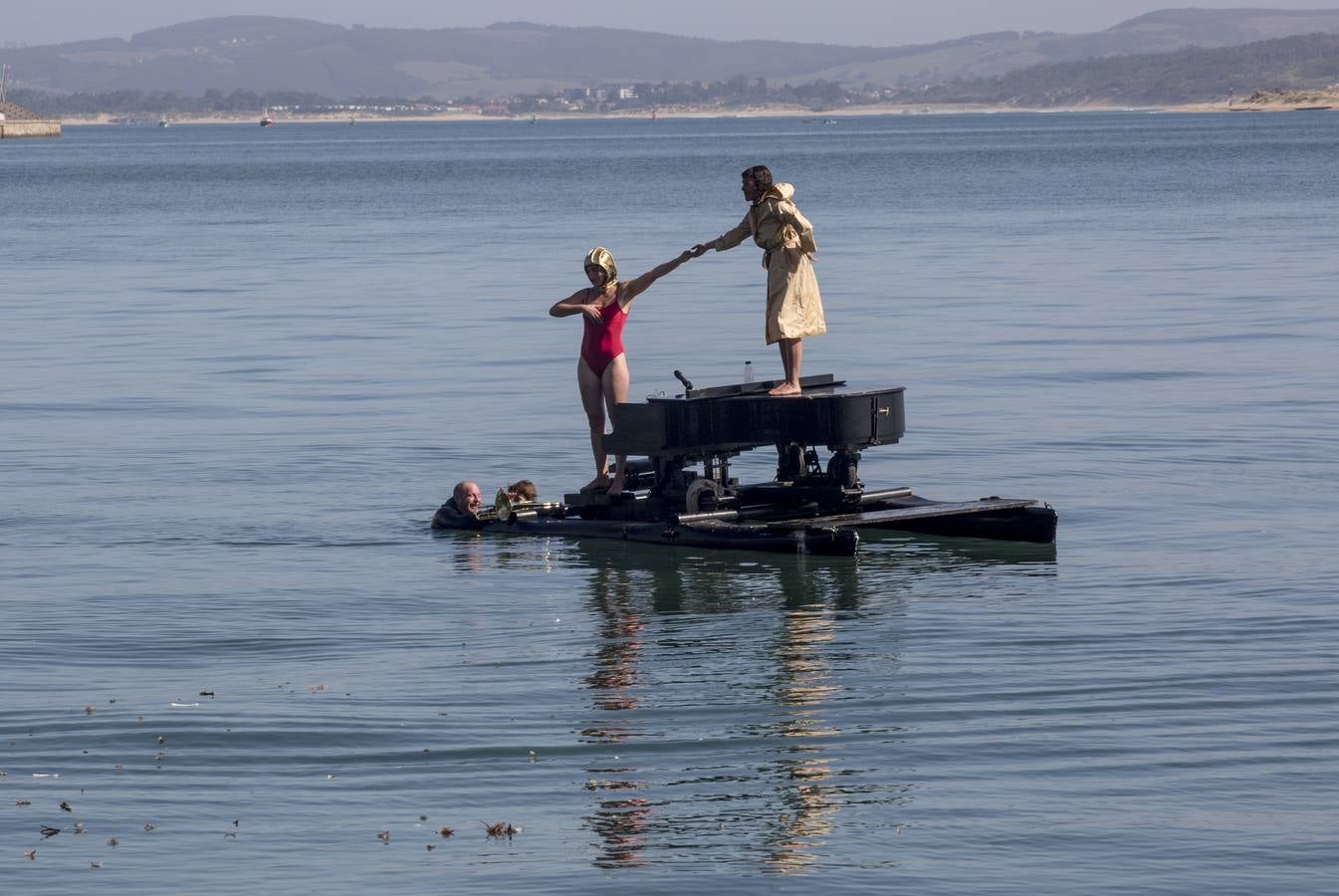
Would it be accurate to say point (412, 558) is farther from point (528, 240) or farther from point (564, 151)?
point (564, 151)

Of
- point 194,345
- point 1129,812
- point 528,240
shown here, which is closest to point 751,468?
point 1129,812

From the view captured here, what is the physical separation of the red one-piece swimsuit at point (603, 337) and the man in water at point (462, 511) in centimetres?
166

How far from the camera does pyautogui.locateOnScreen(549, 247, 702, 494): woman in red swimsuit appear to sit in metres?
14.9

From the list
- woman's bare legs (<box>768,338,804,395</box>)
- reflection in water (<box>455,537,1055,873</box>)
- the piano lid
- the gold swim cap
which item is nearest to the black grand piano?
the piano lid

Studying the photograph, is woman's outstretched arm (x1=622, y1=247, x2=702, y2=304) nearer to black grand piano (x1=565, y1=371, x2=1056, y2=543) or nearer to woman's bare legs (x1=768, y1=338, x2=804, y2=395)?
black grand piano (x1=565, y1=371, x2=1056, y2=543)

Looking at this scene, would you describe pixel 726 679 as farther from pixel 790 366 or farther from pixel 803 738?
pixel 790 366

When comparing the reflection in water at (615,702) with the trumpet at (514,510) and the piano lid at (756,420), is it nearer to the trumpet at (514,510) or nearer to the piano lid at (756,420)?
the piano lid at (756,420)

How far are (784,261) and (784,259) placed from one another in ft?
0.05

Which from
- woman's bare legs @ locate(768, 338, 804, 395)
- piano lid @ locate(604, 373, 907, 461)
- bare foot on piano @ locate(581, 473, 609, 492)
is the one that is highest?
woman's bare legs @ locate(768, 338, 804, 395)

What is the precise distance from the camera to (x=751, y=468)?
1908cm

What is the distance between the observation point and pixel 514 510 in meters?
16.1

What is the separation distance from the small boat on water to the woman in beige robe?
0.34 metres

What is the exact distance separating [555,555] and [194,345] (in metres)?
16.4

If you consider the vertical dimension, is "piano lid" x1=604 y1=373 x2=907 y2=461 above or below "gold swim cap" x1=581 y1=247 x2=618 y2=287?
below
